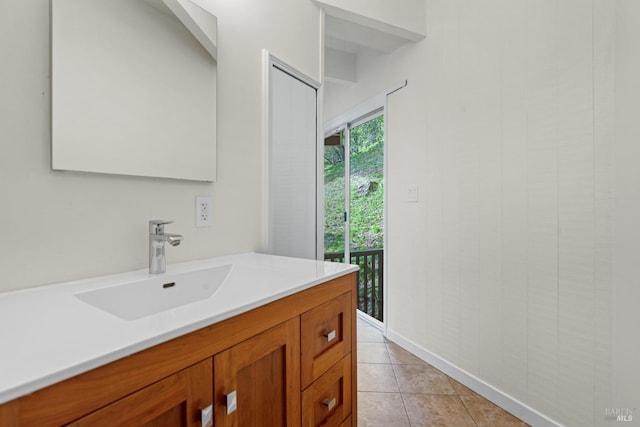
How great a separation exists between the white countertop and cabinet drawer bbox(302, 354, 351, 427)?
0.31m

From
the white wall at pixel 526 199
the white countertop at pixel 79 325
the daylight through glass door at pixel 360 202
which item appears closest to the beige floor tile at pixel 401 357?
the white wall at pixel 526 199

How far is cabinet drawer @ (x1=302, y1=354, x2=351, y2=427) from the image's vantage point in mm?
853

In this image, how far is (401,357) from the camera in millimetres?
2234

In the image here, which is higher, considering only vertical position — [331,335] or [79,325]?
[79,325]

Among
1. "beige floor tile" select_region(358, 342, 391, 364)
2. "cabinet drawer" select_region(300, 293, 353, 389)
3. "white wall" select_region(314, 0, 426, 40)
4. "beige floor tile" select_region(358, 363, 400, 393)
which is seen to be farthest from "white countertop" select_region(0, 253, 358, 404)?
"white wall" select_region(314, 0, 426, 40)

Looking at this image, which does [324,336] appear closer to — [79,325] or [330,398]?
[330,398]

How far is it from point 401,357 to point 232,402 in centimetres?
190

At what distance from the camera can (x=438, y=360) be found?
6.74ft

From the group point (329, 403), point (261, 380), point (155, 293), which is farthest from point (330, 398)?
point (155, 293)

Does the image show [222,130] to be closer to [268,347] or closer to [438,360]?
[268,347]

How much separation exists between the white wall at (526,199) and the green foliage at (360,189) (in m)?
0.52

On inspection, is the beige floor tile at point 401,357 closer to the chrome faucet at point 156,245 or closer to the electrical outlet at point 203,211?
the electrical outlet at point 203,211

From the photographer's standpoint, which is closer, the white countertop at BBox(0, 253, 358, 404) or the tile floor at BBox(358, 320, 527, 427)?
the white countertop at BBox(0, 253, 358, 404)

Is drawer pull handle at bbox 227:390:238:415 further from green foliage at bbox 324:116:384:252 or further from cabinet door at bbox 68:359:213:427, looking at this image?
green foliage at bbox 324:116:384:252
